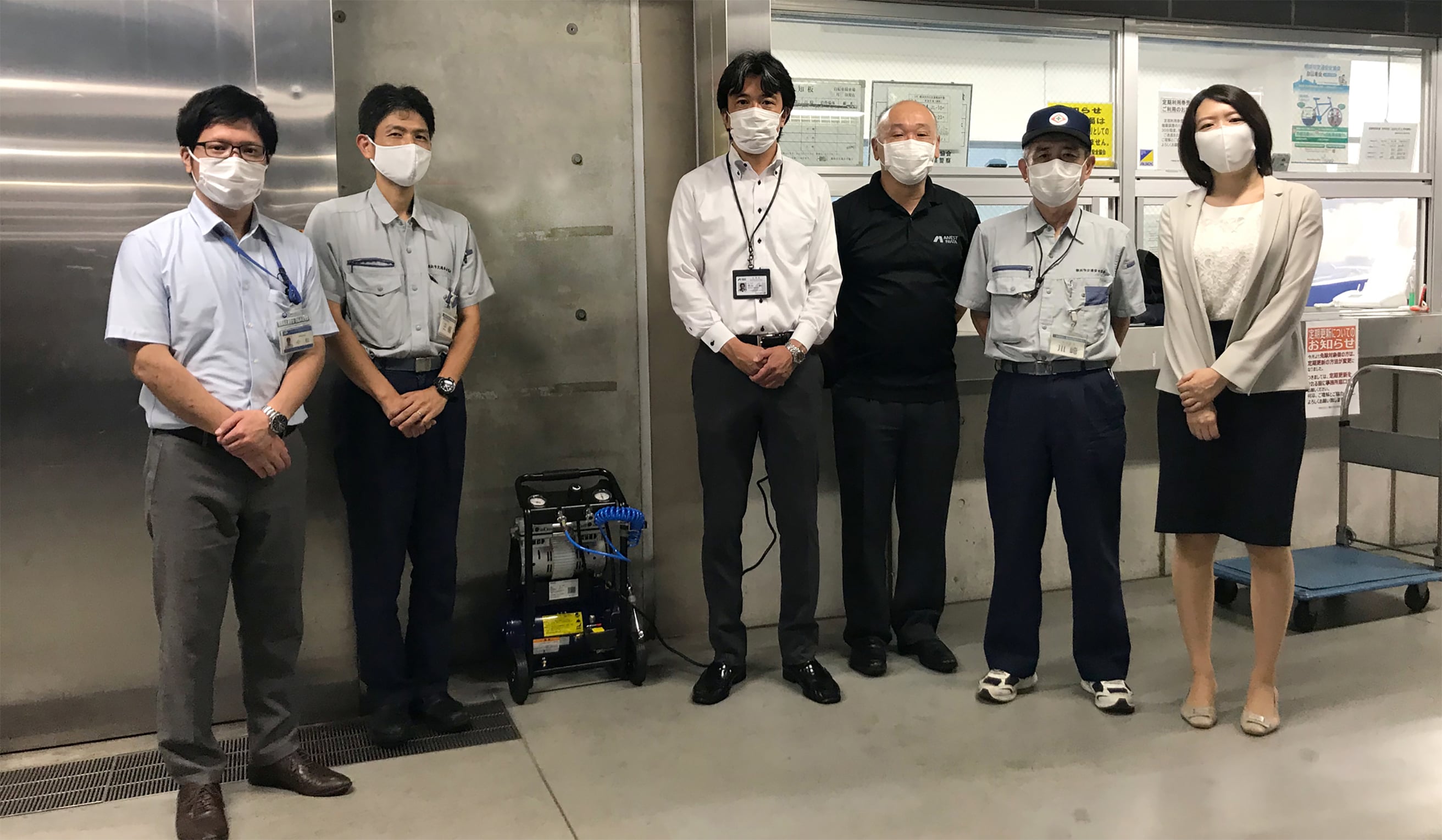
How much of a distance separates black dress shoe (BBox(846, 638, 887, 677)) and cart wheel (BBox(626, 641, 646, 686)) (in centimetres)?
76

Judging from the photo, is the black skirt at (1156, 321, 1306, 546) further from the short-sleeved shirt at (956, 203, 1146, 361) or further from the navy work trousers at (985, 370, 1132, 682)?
the short-sleeved shirt at (956, 203, 1146, 361)

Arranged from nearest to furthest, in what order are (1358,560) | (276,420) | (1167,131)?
(276,420), (1358,560), (1167,131)

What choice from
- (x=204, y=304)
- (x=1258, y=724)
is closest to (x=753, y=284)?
(x=204, y=304)

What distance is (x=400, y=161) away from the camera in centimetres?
305

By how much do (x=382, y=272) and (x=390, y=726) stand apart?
138 cm

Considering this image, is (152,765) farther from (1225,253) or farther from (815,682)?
(1225,253)

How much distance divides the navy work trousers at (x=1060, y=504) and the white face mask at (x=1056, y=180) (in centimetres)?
57

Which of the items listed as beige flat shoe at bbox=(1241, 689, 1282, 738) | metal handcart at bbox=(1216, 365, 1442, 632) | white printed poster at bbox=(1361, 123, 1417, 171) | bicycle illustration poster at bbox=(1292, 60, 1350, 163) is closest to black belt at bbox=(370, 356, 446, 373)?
beige flat shoe at bbox=(1241, 689, 1282, 738)

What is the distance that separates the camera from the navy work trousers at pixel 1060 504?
3.20 meters

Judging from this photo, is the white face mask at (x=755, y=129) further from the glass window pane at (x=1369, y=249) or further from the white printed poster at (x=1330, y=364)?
the glass window pane at (x=1369, y=249)

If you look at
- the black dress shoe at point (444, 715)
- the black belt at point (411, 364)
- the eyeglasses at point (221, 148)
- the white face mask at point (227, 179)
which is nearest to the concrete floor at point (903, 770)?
the black dress shoe at point (444, 715)

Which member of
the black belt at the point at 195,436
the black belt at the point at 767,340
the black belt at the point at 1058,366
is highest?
the black belt at the point at 767,340

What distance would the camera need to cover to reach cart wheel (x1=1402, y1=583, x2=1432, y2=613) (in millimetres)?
4254

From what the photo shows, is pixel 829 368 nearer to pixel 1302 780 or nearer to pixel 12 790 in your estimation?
pixel 1302 780
